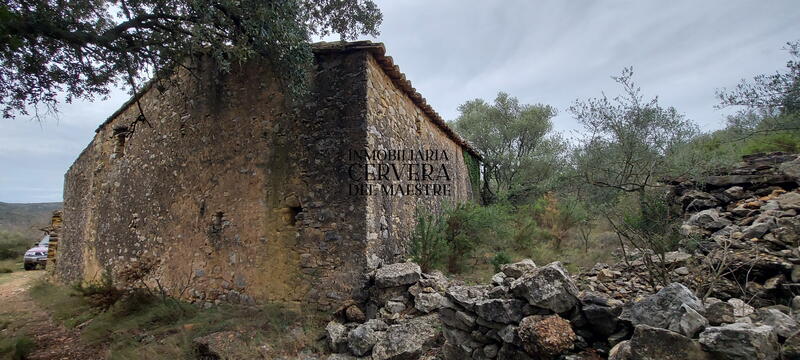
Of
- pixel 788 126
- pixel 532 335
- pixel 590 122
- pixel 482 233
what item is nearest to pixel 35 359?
pixel 532 335

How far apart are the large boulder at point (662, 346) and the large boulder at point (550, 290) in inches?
23.5

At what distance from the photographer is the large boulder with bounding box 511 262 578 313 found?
2918 mm

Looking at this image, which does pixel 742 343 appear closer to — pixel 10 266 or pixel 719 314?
pixel 719 314

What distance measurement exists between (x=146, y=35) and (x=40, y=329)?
503 centimetres

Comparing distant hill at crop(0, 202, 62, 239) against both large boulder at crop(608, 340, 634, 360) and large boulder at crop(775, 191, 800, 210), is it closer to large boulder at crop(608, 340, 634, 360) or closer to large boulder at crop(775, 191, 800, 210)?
large boulder at crop(608, 340, 634, 360)

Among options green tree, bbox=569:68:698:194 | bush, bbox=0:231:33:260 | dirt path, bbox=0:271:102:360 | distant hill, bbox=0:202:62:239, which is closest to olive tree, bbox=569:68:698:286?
green tree, bbox=569:68:698:194

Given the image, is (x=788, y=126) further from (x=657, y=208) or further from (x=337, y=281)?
(x=337, y=281)

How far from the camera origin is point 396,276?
182 inches

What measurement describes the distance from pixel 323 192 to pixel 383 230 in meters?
1.01

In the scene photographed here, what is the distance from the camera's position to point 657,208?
643cm

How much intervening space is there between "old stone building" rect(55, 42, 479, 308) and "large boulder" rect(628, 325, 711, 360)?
310 centimetres

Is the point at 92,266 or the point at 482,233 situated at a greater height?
the point at 482,233

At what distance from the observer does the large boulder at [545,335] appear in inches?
106

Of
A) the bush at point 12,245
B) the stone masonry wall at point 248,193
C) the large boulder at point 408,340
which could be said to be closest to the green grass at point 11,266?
the bush at point 12,245
